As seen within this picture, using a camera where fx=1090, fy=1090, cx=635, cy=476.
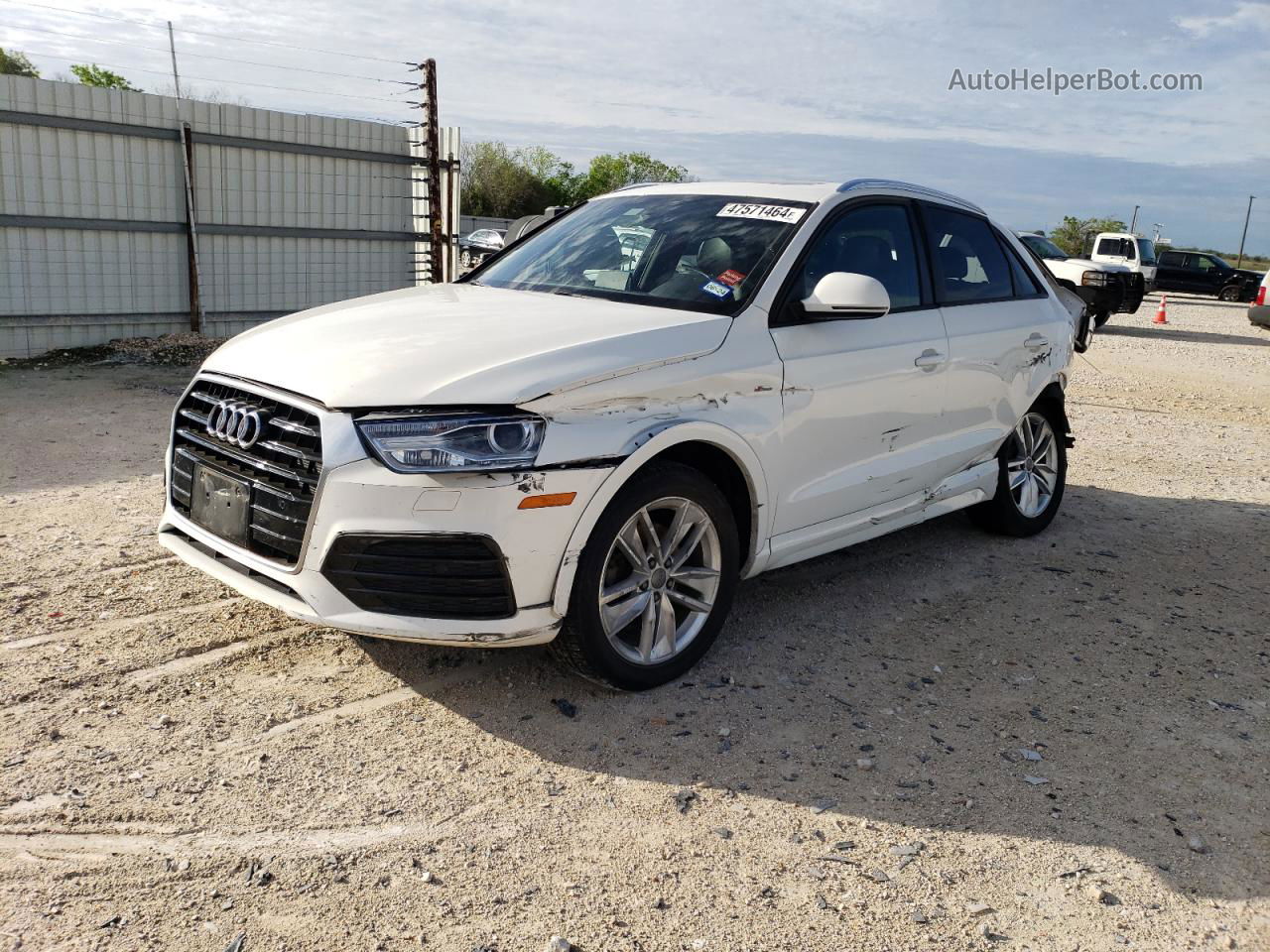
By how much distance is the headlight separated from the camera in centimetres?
332

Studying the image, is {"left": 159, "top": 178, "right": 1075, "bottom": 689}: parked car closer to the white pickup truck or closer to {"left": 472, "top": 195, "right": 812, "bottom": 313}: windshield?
{"left": 472, "top": 195, "right": 812, "bottom": 313}: windshield

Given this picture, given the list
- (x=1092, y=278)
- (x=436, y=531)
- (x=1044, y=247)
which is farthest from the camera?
(x=1044, y=247)

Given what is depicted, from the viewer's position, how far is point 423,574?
3381 mm

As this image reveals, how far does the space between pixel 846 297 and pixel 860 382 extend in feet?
1.66

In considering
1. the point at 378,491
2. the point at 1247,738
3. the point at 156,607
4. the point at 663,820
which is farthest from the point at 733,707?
the point at 156,607

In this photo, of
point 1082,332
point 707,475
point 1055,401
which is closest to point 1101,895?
point 707,475

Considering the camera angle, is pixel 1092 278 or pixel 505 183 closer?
pixel 1092 278

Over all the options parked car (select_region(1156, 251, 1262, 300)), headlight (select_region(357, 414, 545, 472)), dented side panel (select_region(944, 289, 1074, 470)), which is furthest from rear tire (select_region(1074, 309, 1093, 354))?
parked car (select_region(1156, 251, 1262, 300))

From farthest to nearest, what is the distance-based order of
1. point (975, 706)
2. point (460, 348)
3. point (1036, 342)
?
point (1036, 342) < point (975, 706) < point (460, 348)

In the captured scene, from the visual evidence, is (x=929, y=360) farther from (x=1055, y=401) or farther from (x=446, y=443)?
(x=446, y=443)

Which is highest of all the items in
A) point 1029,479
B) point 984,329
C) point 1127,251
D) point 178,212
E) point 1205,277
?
point 178,212

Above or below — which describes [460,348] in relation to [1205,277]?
above

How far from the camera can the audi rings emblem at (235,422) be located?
11.7 feet

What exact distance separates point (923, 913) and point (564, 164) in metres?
51.3
